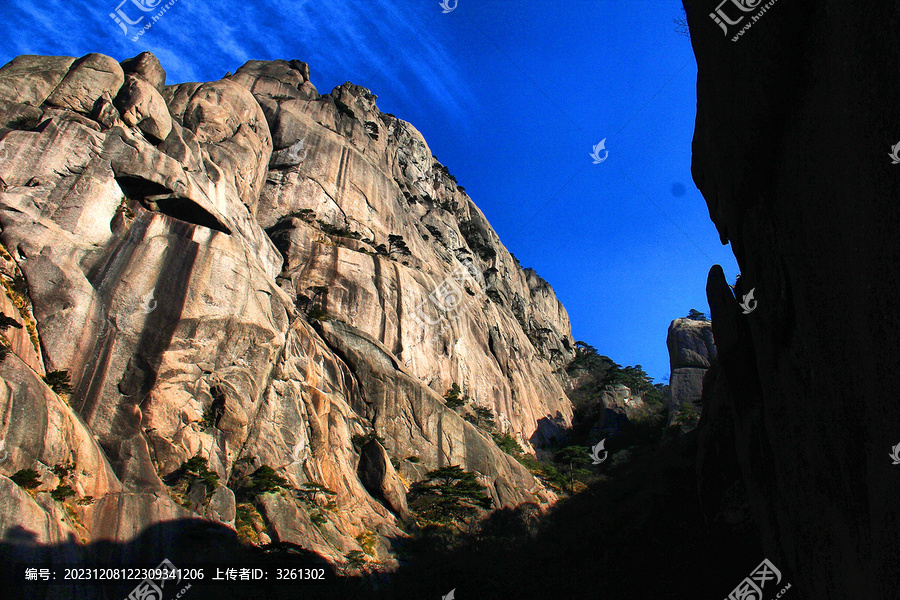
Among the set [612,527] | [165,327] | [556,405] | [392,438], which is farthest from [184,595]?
[556,405]

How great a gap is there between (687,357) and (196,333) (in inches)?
1936

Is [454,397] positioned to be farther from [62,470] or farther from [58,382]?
[62,470]

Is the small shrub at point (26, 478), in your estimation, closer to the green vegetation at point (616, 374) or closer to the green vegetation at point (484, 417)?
the green vegetation at point (484, 417)

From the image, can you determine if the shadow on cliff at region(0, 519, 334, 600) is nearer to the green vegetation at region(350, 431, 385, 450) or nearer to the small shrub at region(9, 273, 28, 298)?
the green vegetation at region(350, 431, 385, 450)

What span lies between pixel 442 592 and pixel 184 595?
7.43 meters

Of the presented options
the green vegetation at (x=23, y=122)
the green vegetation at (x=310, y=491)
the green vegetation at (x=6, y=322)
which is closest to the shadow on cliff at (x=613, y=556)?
the green vegetation at (x=310, y=491)

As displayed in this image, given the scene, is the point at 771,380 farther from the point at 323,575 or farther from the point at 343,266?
the point at 343,266

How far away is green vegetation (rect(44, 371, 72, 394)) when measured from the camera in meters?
14.6

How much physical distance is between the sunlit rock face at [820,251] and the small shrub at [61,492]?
14656 mm

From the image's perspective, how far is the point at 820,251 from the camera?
22.4 feet

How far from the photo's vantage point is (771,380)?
9.91 meters

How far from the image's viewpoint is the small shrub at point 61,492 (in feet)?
38.7

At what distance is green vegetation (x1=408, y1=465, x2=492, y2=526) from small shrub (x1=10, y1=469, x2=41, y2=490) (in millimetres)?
14402

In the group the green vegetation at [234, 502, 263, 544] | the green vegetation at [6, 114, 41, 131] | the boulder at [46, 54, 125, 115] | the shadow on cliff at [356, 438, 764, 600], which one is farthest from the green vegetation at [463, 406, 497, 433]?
the green vegetation at [6, 114, 41, 131]
